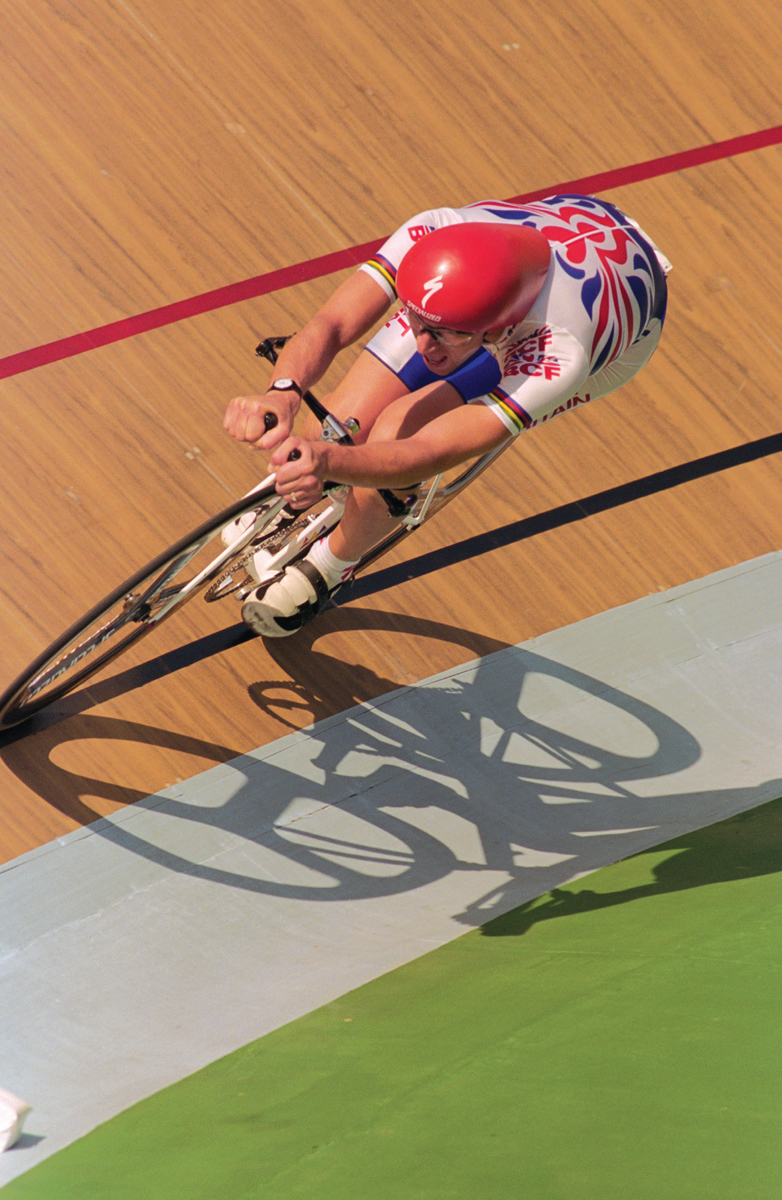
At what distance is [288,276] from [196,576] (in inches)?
61.9

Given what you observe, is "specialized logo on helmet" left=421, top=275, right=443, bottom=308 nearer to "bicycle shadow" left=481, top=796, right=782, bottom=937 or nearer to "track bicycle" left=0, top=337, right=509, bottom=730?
"track bicycle" left=0, top=337, right=509, bottom=730

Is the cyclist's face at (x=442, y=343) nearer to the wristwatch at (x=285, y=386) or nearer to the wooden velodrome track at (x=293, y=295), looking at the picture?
the wristwatch at (x=285, y=386)

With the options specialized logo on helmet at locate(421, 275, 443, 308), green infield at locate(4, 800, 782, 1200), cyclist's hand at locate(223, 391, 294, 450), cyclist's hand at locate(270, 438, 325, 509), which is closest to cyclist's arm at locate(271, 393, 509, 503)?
cyclist's hand at locate(270, 438, 325, 509)

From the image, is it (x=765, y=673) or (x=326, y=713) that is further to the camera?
(x=765, y=673)

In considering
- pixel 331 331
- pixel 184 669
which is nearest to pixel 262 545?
pixel 184 669

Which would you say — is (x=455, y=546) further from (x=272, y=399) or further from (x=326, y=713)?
(x=272, y=399)

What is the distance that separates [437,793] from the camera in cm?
323

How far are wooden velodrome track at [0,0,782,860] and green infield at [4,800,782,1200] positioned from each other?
1030mm

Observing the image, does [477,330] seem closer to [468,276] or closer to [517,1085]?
[468,276]

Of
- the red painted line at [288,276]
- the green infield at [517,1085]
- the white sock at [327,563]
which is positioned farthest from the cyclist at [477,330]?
the red painted line at [288,276]

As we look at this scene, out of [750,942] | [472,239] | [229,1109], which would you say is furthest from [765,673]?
[229,1109]

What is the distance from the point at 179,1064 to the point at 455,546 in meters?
1.98

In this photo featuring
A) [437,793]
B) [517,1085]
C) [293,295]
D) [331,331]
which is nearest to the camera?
[517,1085]

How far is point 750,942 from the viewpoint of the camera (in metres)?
2.36
